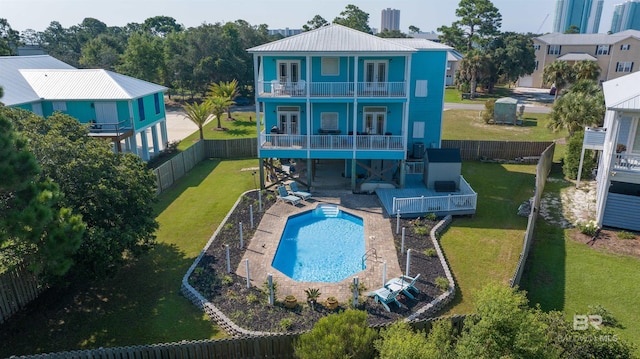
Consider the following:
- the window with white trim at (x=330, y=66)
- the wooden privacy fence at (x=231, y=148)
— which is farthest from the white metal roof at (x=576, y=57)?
the wooden privacy fence at (x=231, y=148)

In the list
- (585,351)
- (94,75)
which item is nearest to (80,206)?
(585,351)

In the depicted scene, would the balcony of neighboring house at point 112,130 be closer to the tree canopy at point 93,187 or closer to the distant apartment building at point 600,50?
the tree canopy at point 93,187

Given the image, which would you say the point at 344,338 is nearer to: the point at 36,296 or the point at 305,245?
the point at 305,245

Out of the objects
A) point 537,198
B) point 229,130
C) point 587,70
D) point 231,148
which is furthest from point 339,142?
point 587,70

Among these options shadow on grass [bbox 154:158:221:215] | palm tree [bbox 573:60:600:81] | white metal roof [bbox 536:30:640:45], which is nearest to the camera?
shadow on grass [bbox 154:158:221:215]

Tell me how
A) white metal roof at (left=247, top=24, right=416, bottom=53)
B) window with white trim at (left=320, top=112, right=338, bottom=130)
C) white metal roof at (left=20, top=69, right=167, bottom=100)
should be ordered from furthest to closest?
white metal roof at (left=20, top=69, right=167, bottom=100), window with white trim at (left=320, top=112, right=338, bottom=130), white metal roof at (left=247, top=24, right=416, bottom=53)

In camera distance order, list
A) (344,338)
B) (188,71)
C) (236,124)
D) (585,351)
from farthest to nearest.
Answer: (188,71)
(236,124)
(344,338)
(585,351)

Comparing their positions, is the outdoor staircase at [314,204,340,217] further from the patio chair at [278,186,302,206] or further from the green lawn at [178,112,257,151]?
the green lawn at [178,112,257,151]

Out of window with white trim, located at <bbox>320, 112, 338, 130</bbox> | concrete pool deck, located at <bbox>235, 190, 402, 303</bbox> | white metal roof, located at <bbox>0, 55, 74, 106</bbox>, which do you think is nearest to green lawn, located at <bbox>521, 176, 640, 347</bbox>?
concrete pool deck, located at <bbox>235, 190, 402, 303</bbox>
